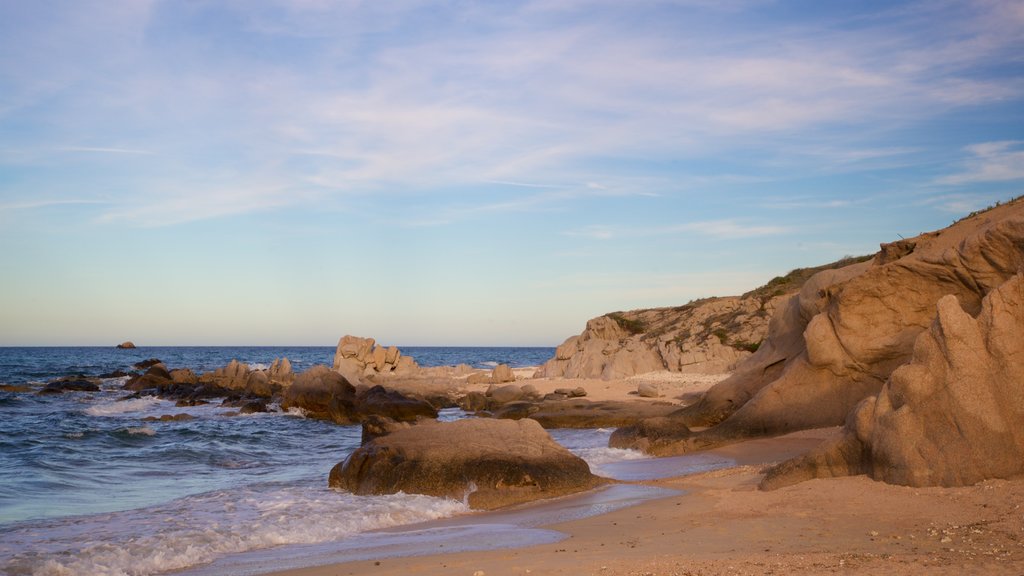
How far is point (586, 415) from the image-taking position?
93.1 ft

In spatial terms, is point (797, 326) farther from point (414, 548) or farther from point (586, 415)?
point (414, 548)

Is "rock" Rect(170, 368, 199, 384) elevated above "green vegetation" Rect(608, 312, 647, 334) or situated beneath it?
situated beneath

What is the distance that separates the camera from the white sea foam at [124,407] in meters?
38.4

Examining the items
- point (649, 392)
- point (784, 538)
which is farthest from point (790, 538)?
point (649, 392)

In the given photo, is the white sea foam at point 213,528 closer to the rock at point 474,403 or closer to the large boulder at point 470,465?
the large boulder at point 470,465

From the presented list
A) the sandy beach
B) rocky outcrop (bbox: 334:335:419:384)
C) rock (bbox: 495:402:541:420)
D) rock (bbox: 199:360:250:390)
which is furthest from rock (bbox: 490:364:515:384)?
the sandy beach

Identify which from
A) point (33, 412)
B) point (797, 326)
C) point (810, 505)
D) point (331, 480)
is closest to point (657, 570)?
point (810, 505)

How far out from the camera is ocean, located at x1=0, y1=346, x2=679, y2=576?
35.4ft

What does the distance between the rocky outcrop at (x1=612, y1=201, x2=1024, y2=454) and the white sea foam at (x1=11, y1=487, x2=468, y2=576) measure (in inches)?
329

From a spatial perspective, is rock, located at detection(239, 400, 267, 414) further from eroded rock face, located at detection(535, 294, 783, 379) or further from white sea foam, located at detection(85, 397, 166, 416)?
eroded rock face, located at detection(535, 294, 783, 379)

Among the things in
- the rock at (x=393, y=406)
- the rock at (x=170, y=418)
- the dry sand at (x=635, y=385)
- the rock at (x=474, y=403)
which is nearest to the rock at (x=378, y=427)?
the rock at (x=393, y=406)

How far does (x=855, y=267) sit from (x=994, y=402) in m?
9.32

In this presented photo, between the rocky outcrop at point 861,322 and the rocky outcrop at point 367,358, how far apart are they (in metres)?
33.5

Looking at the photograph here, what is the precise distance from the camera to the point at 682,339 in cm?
4759
